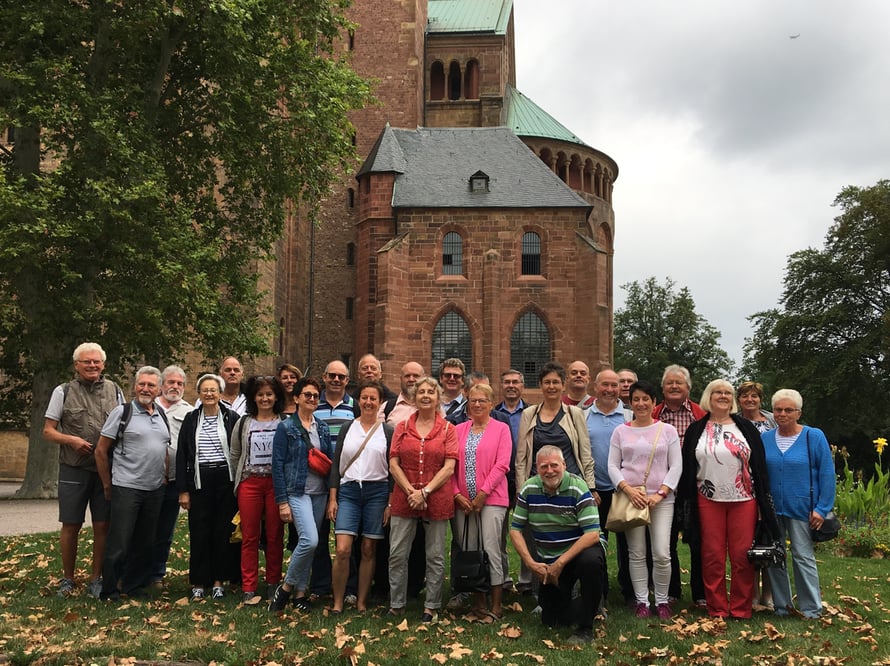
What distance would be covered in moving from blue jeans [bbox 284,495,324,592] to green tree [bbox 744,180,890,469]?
34271 mm

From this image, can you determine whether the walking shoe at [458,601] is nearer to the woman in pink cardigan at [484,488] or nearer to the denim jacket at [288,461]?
the woman in pink cardigan at [484,488]

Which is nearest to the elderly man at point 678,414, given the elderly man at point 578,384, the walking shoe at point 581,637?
the elderly man at point 578,384

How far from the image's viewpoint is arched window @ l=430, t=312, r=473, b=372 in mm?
33375

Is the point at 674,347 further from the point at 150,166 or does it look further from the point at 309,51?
the point at 150,166

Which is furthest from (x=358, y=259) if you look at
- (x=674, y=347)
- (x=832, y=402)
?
(x=674, y=347)

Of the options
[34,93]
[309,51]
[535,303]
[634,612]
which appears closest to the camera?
[634,612]

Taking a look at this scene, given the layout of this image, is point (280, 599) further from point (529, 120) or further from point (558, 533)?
point (529, 120)

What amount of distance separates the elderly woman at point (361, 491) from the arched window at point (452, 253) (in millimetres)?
26542

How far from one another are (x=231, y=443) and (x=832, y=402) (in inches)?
1419

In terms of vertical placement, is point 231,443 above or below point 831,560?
above

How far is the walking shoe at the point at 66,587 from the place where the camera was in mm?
7685

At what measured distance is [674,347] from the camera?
60.1 metres

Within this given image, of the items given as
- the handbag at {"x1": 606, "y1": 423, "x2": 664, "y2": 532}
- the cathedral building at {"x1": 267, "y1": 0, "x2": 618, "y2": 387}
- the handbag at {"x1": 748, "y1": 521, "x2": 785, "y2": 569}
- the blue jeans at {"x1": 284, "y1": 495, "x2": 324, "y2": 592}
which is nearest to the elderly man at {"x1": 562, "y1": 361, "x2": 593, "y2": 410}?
the handbag at {"x1": 606, "y1": 423, "x2": 664, "y2": 532}

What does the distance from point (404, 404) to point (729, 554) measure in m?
3.09
